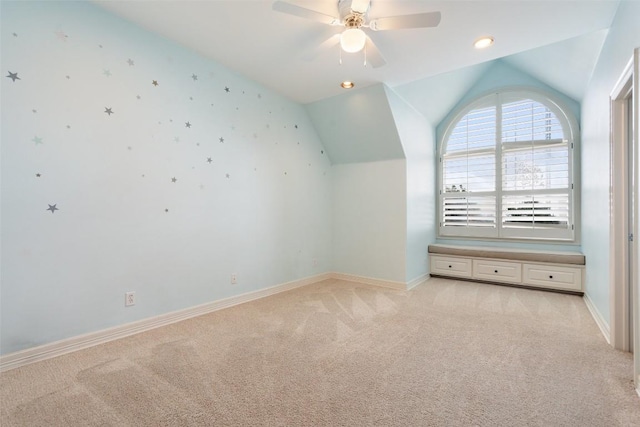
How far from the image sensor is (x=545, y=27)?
2504 mm

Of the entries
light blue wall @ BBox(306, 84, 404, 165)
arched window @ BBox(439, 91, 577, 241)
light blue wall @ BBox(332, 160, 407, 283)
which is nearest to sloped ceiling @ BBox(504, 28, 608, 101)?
arched window @ BBox(439, 91, 577, 241)

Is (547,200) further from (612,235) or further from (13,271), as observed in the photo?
(13,271)

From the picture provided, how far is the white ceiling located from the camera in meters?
2.28

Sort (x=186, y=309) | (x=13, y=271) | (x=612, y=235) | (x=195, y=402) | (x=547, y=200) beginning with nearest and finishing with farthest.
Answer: (x=195, y=402), (x=13, y=271), (x=612, y=235), (x=186, y=309), (x=547, y=200)

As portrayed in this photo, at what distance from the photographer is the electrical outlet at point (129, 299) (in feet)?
8.47

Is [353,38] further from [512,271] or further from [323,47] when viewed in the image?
[512,271]

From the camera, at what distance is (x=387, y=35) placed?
261 centimetres

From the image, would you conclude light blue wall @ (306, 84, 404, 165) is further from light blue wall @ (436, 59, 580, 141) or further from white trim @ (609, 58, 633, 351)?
white trim @ (609, 58, 633, 351)

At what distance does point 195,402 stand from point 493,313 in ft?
9.45

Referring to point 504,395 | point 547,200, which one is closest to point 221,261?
point 504,395

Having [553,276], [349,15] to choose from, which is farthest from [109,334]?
[553,276]

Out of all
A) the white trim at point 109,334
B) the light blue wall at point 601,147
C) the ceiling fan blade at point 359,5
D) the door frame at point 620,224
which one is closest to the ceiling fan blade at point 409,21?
the ceiling fan blade at point 359,5

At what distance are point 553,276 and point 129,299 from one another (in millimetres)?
4797

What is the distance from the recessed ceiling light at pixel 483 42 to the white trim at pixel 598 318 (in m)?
2.63
